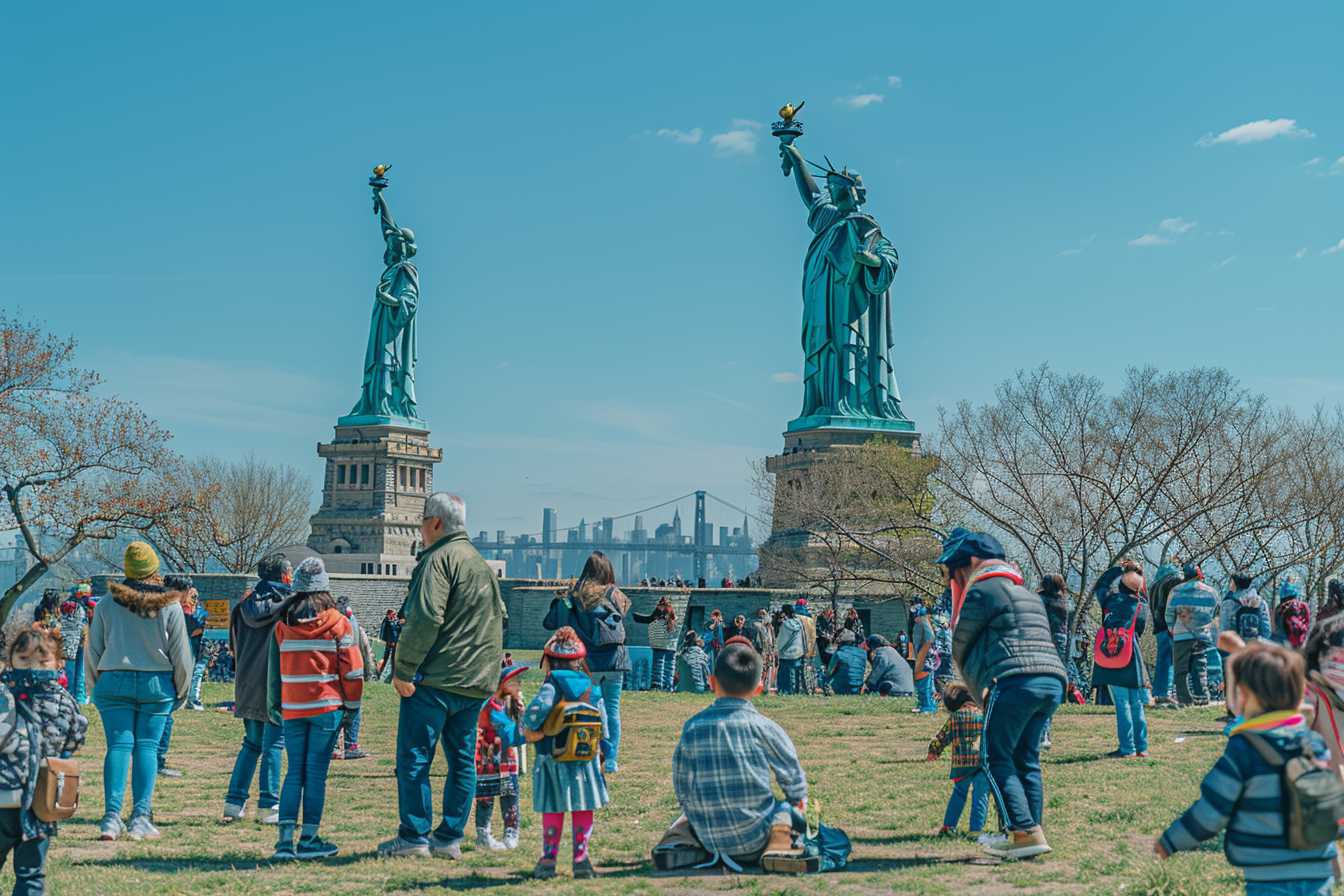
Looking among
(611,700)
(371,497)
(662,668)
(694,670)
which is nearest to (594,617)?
(611,700)

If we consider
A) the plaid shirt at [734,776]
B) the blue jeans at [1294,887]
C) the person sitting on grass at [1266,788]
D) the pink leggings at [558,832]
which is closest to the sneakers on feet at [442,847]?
the pink leggings at [558,832]

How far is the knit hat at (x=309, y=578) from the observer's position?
782 centimetres

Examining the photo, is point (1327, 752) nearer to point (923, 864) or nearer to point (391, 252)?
point (923, 864)

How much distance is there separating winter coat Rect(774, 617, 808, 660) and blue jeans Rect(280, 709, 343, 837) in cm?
1466

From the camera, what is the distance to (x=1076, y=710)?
15.7 metres

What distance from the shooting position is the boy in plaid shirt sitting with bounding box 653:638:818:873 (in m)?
6.95

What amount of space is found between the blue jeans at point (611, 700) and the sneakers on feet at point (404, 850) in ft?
9.30

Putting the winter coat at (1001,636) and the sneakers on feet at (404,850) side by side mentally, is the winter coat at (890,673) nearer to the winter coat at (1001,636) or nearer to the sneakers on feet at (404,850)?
the winter coat at (1001,636)

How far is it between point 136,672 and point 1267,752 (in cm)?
637

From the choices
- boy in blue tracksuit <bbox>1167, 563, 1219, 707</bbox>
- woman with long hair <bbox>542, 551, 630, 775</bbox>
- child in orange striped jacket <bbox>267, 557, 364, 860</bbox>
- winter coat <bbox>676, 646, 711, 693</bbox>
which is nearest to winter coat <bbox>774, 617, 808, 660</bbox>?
winter coat <bbox>676, 646, 711, 693</bbox>

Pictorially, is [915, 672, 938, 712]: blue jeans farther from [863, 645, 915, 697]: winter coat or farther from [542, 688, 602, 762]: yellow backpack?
[542, 688, 602, 762]: yellow backpack

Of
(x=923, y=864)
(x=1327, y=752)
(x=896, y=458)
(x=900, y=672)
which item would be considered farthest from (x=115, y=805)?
(x=896, y=458)

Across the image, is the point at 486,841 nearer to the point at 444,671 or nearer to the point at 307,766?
the point at 307,766

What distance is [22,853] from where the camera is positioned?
239 inches
